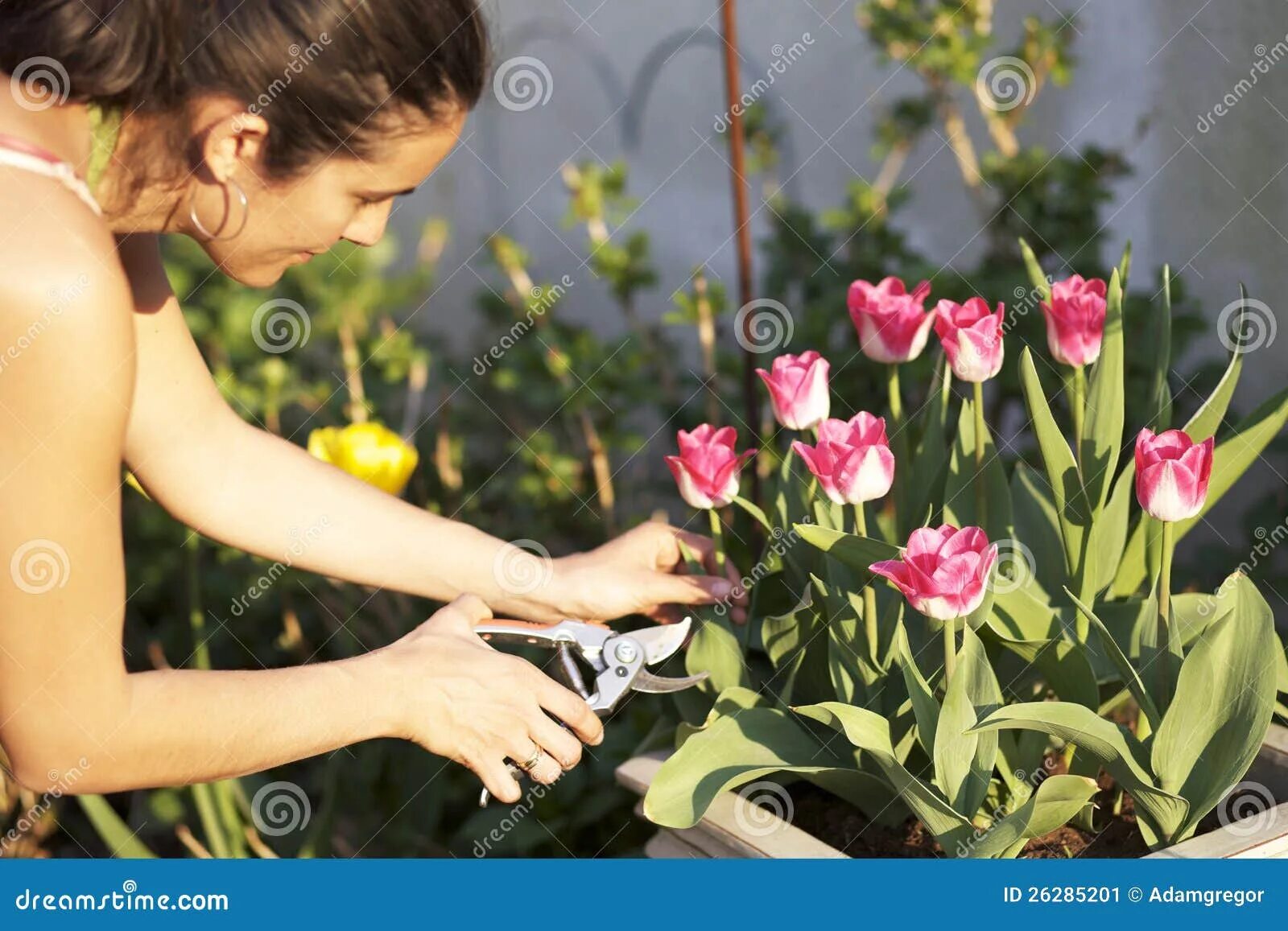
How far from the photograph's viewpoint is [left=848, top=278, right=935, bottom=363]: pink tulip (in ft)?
4.63

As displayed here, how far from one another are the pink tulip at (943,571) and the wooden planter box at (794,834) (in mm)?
261

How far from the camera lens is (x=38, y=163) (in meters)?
1.15

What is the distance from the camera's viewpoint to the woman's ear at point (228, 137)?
1.19 m

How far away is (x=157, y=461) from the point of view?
154cm

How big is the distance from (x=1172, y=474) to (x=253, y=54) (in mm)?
836

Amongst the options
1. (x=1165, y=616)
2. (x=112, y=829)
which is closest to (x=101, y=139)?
(x=112, y=829)

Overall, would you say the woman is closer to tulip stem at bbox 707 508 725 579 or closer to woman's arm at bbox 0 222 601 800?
woman's arm at bbox 0 222 601 800

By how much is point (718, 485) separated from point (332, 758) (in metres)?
0.80

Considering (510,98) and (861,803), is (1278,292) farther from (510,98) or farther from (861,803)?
(510,98)

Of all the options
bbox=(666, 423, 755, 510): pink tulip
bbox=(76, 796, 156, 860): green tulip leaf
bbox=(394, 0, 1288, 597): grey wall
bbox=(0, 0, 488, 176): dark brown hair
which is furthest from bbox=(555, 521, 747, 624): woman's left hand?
bbox=(394, 0, 1288, 597): grey wall

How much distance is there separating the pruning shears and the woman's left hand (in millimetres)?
71

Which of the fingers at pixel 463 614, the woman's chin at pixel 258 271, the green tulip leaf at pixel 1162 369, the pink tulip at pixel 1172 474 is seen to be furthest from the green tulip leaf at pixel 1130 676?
the woman's chin at pixel 258 271

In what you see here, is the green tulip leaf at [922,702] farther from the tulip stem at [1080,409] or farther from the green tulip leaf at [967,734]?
the tulip stem at [1080,409]

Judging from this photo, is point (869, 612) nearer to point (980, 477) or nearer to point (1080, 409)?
point (980, 477)
